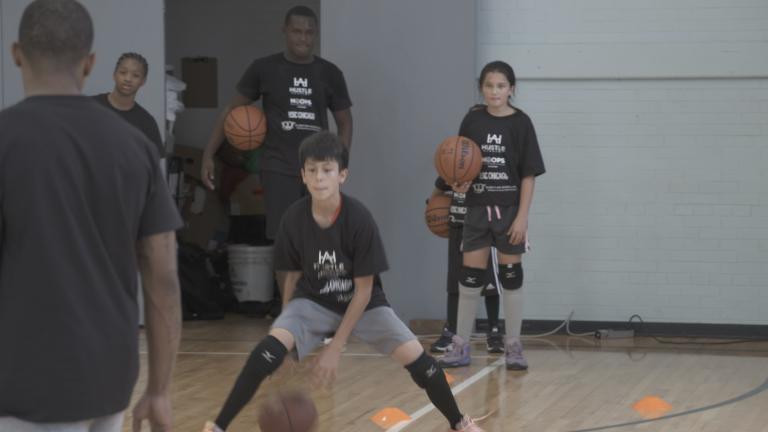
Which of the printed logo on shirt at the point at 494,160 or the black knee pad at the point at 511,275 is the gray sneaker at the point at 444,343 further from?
the printed logo on shirt at the point at 494,160

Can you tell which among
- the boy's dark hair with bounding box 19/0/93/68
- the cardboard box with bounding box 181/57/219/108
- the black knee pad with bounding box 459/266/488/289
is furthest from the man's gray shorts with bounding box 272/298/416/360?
the cardboard box with bounding box 181/57/219/108

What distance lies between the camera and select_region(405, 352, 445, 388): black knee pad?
4582mm

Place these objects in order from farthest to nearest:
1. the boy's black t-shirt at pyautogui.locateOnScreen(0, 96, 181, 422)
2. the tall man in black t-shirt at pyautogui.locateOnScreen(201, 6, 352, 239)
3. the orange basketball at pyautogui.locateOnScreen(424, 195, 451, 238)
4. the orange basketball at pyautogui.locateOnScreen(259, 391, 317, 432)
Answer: the orange basketball at pyautogui.locateOnScreen(424, 195, 451, 238) → the tall man in black t-shirt at pyautogui.locateOnScreen(201, 6, 352, 239) → the orange basketball at pyautogui.locateOnScreen(259, 391, 317, 432) → the boy's black t-shirt at pyautogui.locateOnScreen(0, 96, 181, 422)

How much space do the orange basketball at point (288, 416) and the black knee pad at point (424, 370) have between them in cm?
55

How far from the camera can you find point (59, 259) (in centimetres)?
212

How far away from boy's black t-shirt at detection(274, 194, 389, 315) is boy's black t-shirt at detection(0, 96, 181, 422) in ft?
7.81

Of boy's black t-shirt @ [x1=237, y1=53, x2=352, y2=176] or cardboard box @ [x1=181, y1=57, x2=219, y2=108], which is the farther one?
cardboard box @ [x1=181, y1=57, x2=219, y2=108]

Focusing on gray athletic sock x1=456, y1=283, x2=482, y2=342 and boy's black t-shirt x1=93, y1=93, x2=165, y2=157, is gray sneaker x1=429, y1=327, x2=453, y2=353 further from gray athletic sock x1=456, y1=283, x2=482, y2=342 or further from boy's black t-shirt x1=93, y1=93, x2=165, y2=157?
boy's black t-shirt x1=93, y1=93, x2=165, y2=157

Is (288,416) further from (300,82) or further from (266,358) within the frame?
(300,82)

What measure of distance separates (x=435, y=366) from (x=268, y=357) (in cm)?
66

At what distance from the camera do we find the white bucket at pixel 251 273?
9.35m

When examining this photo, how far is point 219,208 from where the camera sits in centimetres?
1022

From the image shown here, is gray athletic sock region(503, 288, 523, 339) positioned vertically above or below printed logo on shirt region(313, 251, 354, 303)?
below

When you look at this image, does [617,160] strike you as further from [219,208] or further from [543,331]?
[219,208]
